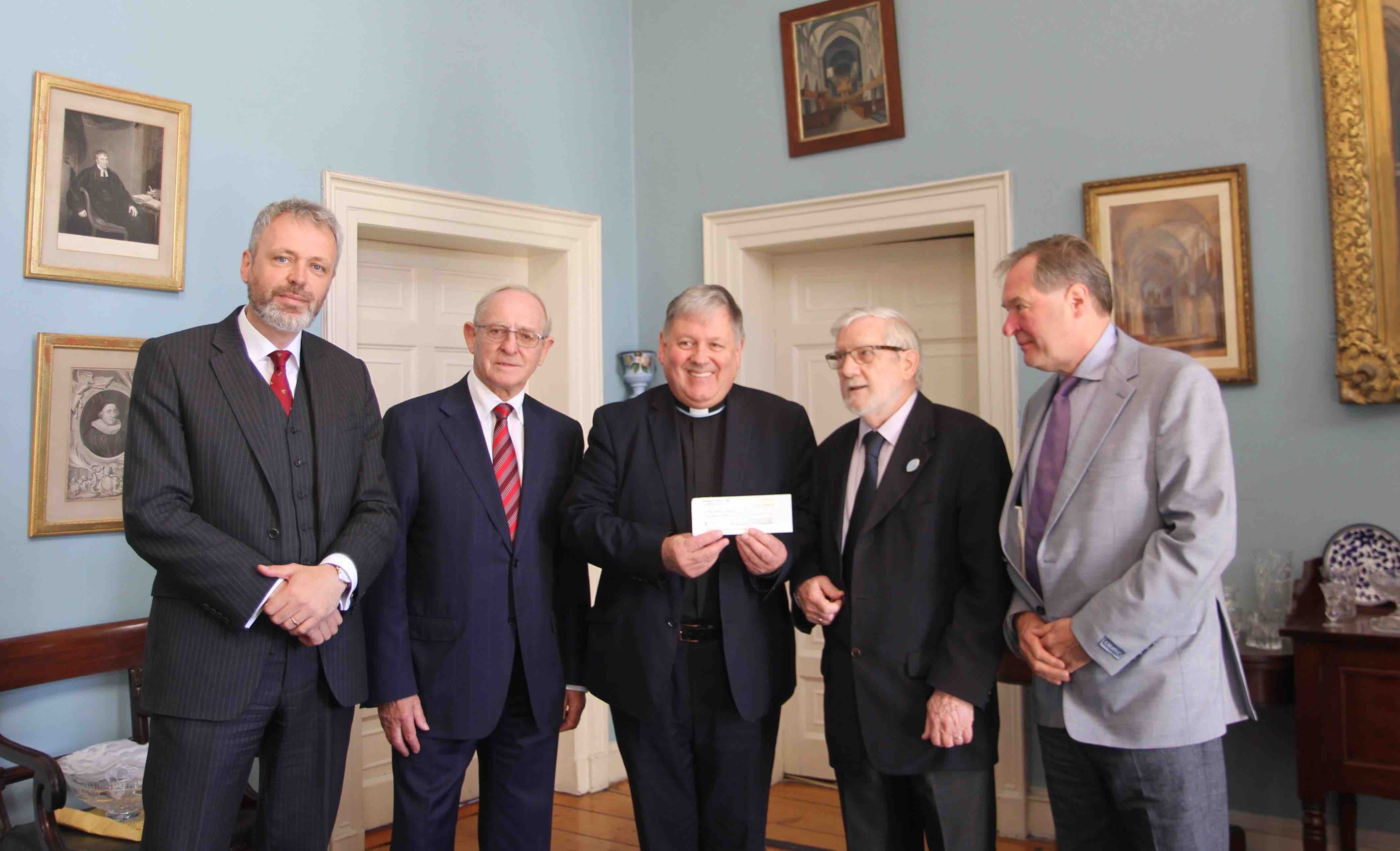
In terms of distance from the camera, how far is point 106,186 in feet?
9.96

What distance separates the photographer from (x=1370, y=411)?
320cm

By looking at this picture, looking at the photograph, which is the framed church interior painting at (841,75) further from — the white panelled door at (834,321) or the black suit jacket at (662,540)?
the black suit jacket at (662,540)

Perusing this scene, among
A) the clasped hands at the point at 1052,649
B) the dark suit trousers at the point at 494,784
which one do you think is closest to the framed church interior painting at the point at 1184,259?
the clasped hands at the point at 1052,649

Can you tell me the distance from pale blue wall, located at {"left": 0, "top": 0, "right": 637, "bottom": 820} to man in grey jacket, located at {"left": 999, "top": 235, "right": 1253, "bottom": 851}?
2458mm

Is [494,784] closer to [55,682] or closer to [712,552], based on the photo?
[712,552]

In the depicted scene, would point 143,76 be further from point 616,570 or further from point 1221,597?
point 1221,597

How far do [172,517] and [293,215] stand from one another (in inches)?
25.9

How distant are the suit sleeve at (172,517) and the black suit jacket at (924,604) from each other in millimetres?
1193

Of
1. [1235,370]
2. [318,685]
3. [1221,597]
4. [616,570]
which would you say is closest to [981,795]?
[1221,597]

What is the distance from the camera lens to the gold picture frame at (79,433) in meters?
2.88

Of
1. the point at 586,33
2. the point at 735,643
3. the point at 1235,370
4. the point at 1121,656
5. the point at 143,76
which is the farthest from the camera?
the point at 586,33

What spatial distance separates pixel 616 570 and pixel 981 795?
3.02 feet

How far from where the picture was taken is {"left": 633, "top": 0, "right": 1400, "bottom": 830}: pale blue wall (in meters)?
3.29

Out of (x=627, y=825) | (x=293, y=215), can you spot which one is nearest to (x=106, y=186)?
(x=293, y=215)
